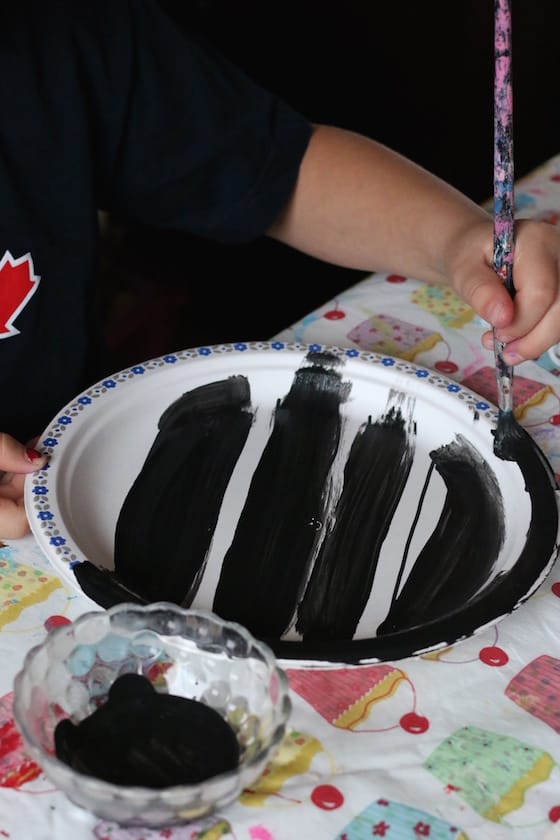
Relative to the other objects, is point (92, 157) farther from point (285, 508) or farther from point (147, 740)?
point (147, 740)

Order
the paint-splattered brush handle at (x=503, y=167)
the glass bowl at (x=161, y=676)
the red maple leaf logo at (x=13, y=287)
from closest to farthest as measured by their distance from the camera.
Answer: the glass bowl at (x=161, y=676)
the paint-splattered brush handle at (x=503, y=167)
the red maple leaf logo at (x=13, y=287)

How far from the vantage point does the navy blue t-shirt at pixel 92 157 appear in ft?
2.71

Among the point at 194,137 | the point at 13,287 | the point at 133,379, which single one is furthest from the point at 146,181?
the point at 133,379

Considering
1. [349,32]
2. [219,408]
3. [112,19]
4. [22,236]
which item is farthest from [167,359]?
[349,32]

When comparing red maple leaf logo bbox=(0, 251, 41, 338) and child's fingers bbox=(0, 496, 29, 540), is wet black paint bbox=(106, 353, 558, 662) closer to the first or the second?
child's fingers bbox=(0, 496, 29, 540)

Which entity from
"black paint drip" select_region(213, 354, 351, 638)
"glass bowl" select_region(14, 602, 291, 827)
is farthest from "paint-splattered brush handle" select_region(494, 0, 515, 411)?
"glass bowl" select_region(14, 602, 291, 827)

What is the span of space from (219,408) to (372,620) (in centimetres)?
23

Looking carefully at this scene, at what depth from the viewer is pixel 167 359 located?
76cm

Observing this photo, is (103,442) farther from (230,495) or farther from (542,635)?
(542,635)

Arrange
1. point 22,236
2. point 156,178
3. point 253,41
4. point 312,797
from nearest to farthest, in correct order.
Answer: point 312,797 → point 22,236 → point 156,178 → point 253,41

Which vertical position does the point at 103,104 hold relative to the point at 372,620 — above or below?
above

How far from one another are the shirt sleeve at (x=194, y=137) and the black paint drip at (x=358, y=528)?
1.02 feet

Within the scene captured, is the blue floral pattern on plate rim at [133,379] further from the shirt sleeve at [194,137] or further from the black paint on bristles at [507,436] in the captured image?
the shirt sleeve at [194,137]

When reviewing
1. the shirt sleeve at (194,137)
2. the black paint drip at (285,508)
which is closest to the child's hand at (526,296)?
the black paint drip at (285,508)
